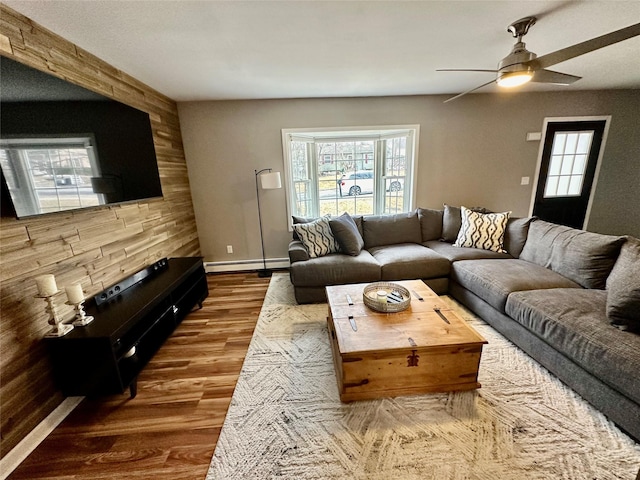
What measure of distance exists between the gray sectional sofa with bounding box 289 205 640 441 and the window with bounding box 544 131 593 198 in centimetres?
187

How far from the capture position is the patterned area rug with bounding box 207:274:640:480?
4.01 feet

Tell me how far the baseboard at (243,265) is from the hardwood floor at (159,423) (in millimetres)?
1660

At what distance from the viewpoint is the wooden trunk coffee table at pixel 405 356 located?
1.51 m

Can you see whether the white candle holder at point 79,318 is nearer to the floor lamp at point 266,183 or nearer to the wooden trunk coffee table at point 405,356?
the wooden trunk coffee table at point 405,356

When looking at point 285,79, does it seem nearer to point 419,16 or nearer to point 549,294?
point 419,16

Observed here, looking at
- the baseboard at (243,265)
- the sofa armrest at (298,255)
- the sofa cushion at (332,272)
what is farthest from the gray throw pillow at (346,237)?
the baseboard at (243,265)

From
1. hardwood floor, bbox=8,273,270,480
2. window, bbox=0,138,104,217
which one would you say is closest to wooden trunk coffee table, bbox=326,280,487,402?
hardwood floor, bbox=8,273,270,480

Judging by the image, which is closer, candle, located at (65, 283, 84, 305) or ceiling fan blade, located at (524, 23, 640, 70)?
ceiling fan blade, located at (524, 23, 640, 70)

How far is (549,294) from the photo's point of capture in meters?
1.90

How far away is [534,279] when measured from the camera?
2166 millimetres

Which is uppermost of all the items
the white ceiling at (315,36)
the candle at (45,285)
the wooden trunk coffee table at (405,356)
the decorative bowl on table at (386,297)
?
the white ceiling at (315,36)

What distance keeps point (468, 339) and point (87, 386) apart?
92.6 inches

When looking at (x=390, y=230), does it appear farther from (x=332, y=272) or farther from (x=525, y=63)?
(x=525, y=63)

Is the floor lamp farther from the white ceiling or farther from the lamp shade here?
the white ceiling
